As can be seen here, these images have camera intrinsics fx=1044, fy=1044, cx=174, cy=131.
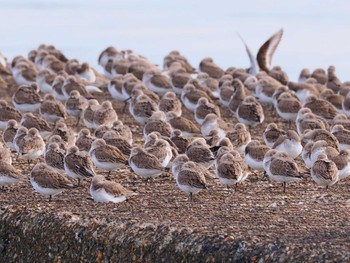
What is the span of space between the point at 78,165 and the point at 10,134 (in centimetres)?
323

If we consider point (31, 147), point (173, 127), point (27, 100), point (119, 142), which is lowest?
point (27, 100)

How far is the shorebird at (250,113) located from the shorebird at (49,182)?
20.9 ft

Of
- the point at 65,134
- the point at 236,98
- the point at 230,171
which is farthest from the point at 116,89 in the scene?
the point at 230,171

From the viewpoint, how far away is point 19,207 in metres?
13.5

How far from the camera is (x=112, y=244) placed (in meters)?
12.2

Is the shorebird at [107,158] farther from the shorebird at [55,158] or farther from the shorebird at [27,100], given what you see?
the shorebird at [27,100]

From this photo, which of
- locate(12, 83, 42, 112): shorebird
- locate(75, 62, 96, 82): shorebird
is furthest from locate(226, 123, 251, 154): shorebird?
locate(75, 62, 96, 82): shorebird

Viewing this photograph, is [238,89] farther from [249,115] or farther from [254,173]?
[254,173]

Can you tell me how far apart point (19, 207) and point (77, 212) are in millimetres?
926

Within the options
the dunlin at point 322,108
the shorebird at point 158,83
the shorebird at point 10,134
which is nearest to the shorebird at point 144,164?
the shorebird at point 10,134

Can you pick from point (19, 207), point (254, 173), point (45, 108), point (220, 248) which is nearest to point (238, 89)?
point (45, 108)

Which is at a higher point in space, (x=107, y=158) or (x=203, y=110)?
(x=107, y=158)

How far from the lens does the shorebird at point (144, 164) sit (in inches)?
580

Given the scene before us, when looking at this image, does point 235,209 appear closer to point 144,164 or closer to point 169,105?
point 144,164
